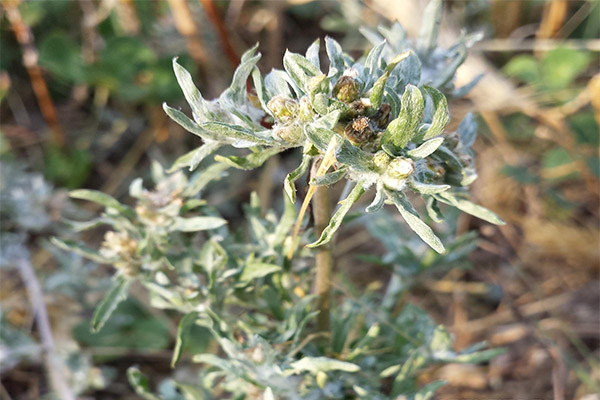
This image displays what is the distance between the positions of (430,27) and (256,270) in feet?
2.35

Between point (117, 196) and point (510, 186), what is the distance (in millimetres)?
1816

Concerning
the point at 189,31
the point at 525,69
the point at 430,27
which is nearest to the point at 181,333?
the point at 430,27

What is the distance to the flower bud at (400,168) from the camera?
1075mm

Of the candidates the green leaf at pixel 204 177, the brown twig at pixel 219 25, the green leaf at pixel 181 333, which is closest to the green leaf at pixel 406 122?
the green leaf at pixel 204 177

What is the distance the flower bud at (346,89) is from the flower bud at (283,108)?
0.29 feet

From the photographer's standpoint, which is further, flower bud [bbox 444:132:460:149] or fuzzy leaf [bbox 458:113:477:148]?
fuzzy leaf [bbox 458:113:477:148]

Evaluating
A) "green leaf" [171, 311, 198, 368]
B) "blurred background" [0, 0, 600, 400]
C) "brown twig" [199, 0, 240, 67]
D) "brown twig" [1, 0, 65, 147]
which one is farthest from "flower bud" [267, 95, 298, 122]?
"brown twig" [1, 0, 65, 147]

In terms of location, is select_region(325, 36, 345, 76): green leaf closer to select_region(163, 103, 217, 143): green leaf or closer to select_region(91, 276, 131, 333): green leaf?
select_region(163, 103, 217, 143): green leaf

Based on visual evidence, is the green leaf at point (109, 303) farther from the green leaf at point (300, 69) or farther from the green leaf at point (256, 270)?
the green leaf at point (300, 69)

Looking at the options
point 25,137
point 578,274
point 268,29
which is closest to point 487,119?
point 578,274

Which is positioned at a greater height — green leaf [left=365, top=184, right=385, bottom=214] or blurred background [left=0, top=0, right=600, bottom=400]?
green leaf [left=365, top=184, right=385, bottom=214]

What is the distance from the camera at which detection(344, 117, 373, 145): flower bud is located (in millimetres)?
1119

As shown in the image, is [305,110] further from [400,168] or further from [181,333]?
[181,333]

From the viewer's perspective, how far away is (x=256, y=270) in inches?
58.9
